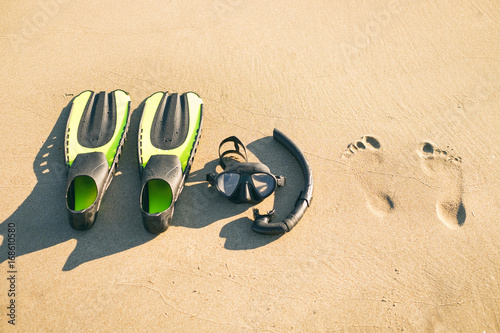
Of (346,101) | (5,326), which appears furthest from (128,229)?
(346,101)

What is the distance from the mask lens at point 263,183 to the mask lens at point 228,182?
246 mm

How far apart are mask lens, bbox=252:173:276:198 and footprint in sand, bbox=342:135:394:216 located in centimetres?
137

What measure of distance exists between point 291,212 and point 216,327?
1.71 meters

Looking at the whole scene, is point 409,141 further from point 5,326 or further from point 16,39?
point 16,39

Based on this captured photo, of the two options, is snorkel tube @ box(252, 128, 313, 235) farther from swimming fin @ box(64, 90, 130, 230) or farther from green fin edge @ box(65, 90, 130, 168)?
green fin edge @ box(65, 90, 130, 168)

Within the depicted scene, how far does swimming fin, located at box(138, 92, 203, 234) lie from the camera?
4.81 meters

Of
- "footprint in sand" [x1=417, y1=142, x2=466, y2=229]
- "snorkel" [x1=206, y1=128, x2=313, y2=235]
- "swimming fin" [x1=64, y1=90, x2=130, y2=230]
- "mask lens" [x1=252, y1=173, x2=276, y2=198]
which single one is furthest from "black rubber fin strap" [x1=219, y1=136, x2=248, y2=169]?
"footprint in sand" [x1=417, y1=142, x2=466, y2=229]

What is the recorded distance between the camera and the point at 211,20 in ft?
23.9

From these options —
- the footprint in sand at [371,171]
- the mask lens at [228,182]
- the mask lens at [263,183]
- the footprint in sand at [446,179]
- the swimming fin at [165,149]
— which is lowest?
the swimming fin at [165,149]

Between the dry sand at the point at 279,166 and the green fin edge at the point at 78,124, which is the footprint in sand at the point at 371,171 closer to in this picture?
the dry sand at the point at 279,166

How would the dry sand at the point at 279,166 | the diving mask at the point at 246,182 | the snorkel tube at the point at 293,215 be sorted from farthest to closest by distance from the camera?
the diving mask at the point at 246,182 < the snorkel tube at the point at 293,215 < the dry sand at the point at 279,166

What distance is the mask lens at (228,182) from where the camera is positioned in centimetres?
496

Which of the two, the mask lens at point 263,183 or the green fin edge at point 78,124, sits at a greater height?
the mask lens at point 263,183

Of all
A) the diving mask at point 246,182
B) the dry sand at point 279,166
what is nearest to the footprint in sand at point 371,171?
the dry sand at point 279,166
